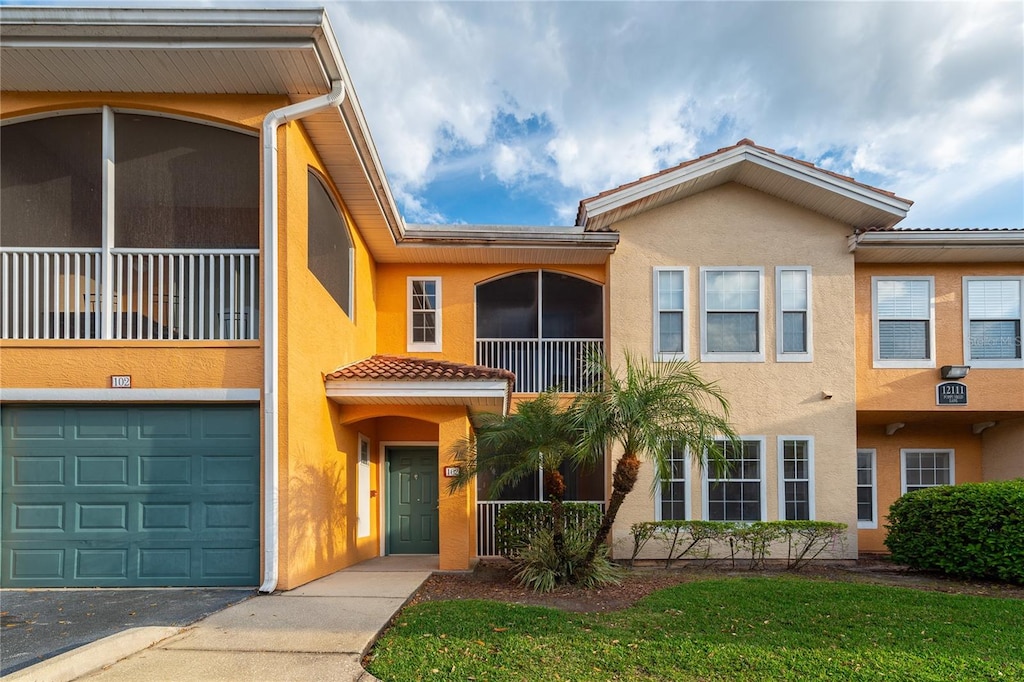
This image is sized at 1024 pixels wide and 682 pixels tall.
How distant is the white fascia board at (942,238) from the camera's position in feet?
38.1

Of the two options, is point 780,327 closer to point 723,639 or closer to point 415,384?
point 415,384

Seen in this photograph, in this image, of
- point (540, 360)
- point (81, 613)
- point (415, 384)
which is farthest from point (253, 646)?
point (540, 360)

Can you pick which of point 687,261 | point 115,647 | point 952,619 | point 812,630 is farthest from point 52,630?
point 687,261

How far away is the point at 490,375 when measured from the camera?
9.78 m

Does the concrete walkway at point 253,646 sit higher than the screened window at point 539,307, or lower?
lower

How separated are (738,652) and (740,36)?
932 cm

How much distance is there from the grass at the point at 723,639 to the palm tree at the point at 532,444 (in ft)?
6.10

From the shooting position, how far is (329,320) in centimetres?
962

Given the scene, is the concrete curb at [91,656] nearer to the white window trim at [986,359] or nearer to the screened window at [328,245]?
the screened window at [328,245]

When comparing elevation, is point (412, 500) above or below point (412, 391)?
below

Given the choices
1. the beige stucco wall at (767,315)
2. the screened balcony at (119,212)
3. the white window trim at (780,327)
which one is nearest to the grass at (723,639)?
the beige stucco wall at (767,315)

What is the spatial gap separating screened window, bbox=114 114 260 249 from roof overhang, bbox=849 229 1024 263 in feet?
33.7

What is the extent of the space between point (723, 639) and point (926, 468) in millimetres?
9426

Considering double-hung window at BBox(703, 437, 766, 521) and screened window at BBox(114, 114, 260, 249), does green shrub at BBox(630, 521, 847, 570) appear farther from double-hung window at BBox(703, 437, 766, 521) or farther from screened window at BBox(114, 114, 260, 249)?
screened window at BBox(114, 114, 260, 249)
